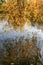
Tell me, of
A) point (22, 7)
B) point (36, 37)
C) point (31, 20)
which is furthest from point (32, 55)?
point (22, 7)

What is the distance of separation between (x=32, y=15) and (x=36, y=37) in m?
0.22

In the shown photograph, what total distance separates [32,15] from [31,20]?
5cm

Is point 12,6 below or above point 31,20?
above

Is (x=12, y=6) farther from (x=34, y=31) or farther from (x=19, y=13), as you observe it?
(x=34, y=31)

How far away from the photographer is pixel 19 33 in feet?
6.75

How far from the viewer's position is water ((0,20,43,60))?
2041 mm

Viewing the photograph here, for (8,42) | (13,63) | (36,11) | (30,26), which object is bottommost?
(13,63)

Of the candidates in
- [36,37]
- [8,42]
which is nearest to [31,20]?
[36,37]

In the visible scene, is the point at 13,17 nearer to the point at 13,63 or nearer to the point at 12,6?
the point at 12,6

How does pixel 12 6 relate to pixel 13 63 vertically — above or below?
above

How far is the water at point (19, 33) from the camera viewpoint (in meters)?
2.04

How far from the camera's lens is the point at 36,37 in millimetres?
2059

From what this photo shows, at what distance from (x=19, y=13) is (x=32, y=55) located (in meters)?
0.43

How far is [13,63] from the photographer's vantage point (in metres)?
1.99
